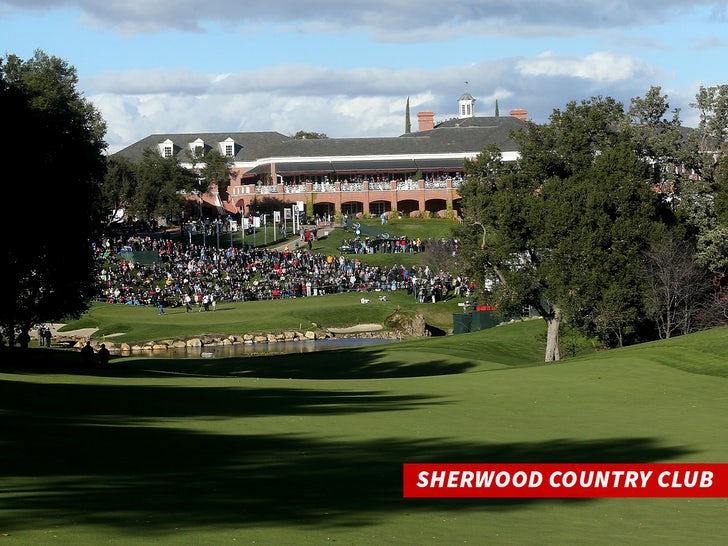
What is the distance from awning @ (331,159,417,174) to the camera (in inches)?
5394

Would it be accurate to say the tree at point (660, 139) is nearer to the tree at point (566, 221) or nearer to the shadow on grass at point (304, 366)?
the tree at point (566, 221)

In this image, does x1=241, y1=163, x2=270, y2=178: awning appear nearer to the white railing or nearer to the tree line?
the white railing

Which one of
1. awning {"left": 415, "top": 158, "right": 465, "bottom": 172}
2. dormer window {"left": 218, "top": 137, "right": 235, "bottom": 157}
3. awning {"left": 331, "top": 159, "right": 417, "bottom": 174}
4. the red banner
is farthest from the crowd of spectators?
the red banner

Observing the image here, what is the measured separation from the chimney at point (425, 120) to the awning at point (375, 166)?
2451cm

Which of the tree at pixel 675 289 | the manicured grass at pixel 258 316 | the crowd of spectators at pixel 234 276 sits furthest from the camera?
the crowd of spectators at pixel 234 276

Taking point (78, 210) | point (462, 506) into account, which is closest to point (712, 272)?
point (78, 210)

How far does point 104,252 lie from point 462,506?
3015 inches

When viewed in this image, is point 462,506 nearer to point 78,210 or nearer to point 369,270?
point 78,210

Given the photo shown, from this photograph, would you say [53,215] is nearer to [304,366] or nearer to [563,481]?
[304,366]

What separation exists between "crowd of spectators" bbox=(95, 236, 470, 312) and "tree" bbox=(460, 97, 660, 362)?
82.1 feet

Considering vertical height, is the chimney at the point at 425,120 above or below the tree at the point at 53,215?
above

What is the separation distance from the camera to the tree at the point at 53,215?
4434cm

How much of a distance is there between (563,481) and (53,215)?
33.4 metres

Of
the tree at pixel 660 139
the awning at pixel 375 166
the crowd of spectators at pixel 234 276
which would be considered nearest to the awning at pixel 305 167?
the awning at pixel 375 166
